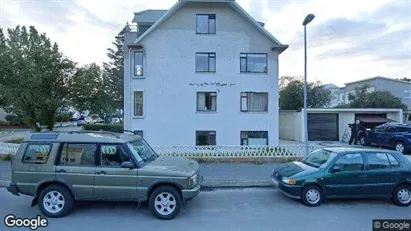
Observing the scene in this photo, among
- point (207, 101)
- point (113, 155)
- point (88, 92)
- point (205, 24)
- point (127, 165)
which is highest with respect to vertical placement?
point (205, 24)

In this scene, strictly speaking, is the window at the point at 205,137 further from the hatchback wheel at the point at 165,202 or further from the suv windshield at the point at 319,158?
the hatchback wheel at the point at 165,202

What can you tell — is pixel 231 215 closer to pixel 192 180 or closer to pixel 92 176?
pixel 192 180

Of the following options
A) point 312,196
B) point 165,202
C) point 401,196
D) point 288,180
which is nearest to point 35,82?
point 165,202

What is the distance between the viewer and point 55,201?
5996mm

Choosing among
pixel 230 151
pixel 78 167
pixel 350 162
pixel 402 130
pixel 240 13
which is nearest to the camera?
pixel 78 167

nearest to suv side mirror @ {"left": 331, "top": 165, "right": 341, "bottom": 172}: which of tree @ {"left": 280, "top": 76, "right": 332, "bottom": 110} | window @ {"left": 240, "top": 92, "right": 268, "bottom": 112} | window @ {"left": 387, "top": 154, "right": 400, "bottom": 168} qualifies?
window @ {"left": 387, "top": 154, "right": 400, "bottom": 168}

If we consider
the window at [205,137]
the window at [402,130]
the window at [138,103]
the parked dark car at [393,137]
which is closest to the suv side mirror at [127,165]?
the window at [205,137]

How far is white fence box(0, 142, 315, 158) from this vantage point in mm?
12898

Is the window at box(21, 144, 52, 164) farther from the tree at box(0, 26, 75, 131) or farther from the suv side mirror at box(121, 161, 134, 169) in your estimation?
the tree at box(0, 26, 75, 131)

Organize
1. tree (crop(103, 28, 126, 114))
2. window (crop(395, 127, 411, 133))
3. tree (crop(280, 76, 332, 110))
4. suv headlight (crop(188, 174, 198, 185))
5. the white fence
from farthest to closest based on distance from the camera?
tree (crop(103, 28, 126, 114)), tree (crop(280, 76, 332, 110)), window (crop(395, 127, 411, 133)), the white fence, suv headlight (crop(188, 174, 198, 185))

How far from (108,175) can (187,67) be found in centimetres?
1218

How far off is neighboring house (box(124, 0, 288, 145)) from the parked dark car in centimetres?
614

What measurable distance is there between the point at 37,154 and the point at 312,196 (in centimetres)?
644

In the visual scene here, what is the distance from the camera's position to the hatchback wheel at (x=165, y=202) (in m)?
5.89
